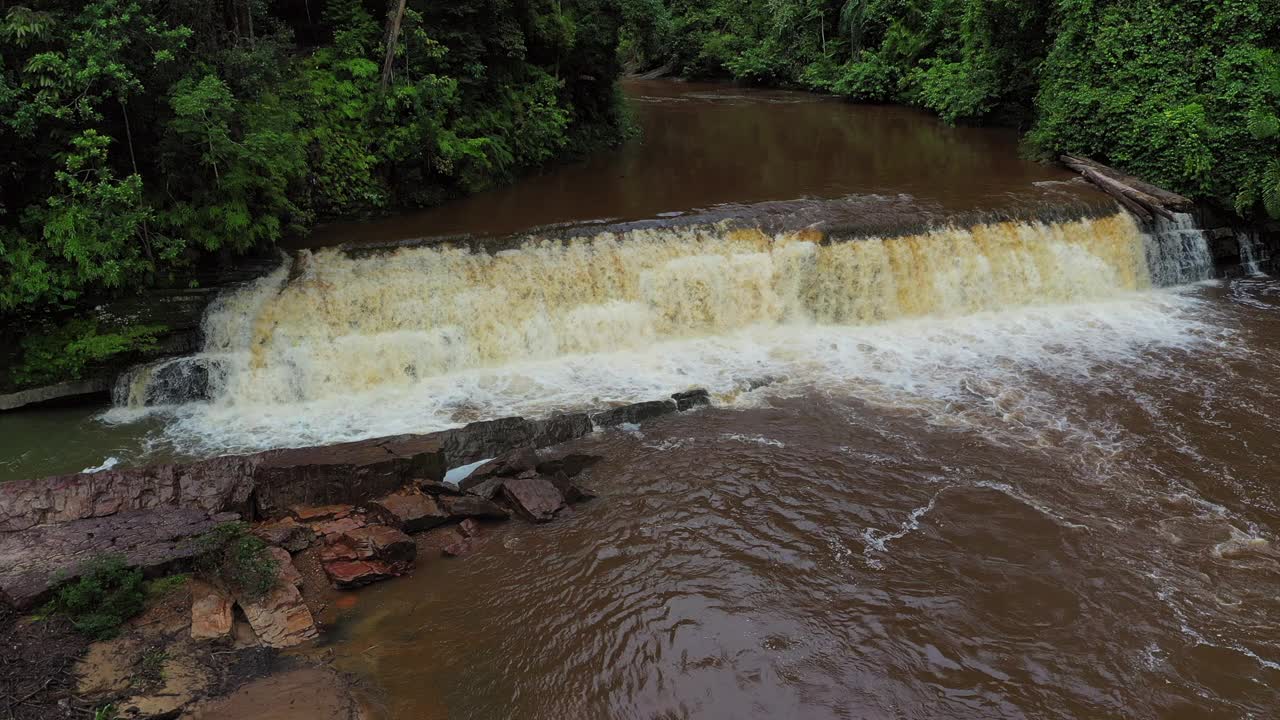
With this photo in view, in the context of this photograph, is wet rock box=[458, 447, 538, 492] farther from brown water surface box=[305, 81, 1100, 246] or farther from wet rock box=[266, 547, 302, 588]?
brown water surface box=[305, 81, 1100, 246]

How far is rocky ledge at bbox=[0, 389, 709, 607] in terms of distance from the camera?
22.9 feet

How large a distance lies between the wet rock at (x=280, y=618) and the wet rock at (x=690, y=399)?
5.26 metres

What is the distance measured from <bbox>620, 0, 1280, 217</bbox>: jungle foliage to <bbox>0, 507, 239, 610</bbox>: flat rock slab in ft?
54.0

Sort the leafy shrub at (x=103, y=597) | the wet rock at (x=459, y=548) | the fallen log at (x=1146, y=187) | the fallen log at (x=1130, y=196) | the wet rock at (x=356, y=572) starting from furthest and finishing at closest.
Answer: the fallen log at (x=1146, y=187) < the fallen log at (x=1130, y=196) < the wet rock at (x=459, y=548) < the wet rock at (x=356, y=572) < the leafy shrub at (x=103, y=597)

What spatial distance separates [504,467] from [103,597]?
3.78 metres

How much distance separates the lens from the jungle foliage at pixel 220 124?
9.79 m

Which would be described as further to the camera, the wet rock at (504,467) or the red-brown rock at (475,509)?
the wet rock at (504,467)

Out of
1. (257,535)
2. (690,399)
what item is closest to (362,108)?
(690,399)

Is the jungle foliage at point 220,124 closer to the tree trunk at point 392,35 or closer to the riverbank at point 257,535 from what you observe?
the tree trunk at point 392,35

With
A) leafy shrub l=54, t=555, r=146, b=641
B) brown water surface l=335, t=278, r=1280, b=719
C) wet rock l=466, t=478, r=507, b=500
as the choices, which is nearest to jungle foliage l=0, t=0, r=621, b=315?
leafy shrub l=54, t=555, r=146, b=641

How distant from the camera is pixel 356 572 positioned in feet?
24.2

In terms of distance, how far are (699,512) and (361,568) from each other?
333 cm

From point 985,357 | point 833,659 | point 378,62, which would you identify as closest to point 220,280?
point 378,62

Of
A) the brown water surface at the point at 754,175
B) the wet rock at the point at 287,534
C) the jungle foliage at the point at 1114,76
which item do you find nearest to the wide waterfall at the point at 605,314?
the brown water surface at the point at 754,175
